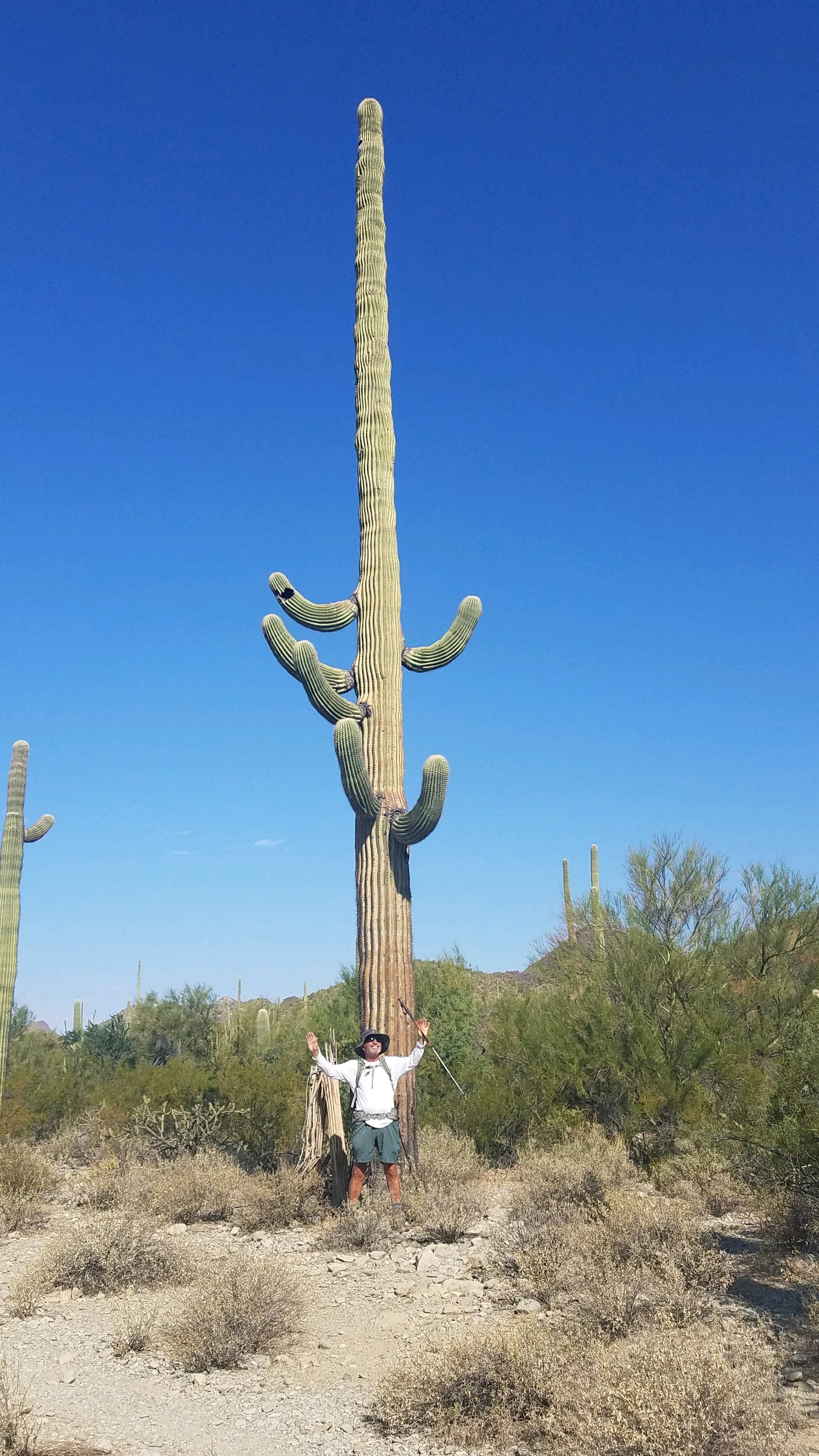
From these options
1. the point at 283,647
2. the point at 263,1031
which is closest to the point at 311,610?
the point at 283,647

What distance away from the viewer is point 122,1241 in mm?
7453

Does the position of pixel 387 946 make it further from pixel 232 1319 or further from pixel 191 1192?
pixel 232 1319

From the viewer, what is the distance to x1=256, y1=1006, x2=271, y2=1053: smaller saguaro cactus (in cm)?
2099

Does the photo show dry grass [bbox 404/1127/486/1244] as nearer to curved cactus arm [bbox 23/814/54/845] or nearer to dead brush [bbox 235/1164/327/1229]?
dead brush [bbox 235/1164/327/1229]

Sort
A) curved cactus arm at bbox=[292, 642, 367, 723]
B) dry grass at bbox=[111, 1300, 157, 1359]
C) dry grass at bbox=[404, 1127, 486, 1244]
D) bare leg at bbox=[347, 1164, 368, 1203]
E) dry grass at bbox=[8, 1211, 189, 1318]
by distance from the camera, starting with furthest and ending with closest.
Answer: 1. curved cactus arm at bbox=[292, 642, 367, 723]
2. bare leg at bbox=[347, 1164, 368, 1203]
3. dry grass at bbox=[404, 1127, 486, 1244]
4. dry grass at bbox=[8, 1211, 189, 1318]
5. dry grass at bbox=[111, 1300, 157, 1359]

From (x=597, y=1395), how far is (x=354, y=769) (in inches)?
247

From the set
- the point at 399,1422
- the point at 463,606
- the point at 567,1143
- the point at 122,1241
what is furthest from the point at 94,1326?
the point at 463,606

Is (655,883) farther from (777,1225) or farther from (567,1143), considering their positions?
(777,1225)

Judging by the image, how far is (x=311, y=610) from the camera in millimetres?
11094

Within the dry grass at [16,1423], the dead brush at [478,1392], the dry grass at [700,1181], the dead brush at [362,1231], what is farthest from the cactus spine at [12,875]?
the dead brush at [478,1392]

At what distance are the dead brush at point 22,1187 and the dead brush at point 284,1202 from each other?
1.90 meters

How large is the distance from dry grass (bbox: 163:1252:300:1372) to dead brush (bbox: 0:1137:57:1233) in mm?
3669

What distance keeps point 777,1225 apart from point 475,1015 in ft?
36.1

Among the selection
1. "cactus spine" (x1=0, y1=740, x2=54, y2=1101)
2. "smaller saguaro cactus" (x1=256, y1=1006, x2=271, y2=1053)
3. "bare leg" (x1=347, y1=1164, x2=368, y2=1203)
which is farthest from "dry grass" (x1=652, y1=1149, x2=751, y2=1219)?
"smaller saguaro cactus" (x1=256, y1=1006, x2=271, y2=1053)
